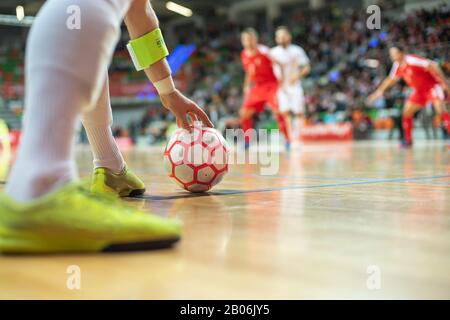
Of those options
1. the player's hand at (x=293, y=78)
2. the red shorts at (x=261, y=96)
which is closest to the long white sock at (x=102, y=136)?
the red shorts at (x=261, y=96)

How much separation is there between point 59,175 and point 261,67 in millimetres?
6389

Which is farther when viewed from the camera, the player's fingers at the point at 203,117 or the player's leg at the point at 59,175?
the player's fingers at the point at 203,117

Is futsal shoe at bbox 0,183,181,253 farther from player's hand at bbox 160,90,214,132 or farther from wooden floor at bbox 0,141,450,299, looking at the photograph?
player's hand at bbox 160,90,214,132

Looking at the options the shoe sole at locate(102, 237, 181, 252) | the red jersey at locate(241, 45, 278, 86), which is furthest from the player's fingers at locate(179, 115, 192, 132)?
the red jersey at locate(241, 45, 278, 86)

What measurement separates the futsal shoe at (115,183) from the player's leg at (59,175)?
73 cm

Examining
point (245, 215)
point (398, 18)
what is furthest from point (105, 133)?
point (398, 18)

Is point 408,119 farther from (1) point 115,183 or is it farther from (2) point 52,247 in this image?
(2) point 52,247

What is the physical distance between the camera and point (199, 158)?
5.86 feet

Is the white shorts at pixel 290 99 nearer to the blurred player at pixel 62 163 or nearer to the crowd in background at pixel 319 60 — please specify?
the crowd in background at pixel 319 60

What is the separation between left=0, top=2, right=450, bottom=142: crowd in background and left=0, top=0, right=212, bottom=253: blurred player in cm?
1121

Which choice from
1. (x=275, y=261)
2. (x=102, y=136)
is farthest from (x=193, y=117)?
(x=275, y=261)

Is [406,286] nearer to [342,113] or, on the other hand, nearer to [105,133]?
[105,133]

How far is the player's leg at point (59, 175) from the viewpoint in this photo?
0.81 metres

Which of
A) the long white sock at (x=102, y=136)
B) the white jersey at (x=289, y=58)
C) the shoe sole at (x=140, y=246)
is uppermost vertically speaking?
the white jersey at (x=289, y=58)
